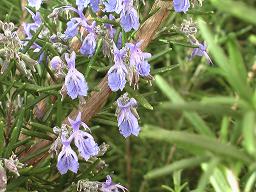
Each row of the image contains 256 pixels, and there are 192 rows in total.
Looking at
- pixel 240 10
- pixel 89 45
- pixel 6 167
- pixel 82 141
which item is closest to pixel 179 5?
pixel 89 45

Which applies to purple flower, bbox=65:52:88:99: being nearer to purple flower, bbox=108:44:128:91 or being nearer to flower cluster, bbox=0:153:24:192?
purple flower, bbox=108:44:128:91

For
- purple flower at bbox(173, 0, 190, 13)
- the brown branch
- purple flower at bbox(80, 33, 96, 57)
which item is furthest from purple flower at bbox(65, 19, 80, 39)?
purple flower at bbox(173, 0, 190, 13)

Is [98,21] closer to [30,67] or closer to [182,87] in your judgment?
[30,67]

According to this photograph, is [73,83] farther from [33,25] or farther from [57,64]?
[33,25]

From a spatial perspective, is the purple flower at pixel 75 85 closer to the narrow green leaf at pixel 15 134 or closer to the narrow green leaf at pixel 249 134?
the narrow green leaf at pixel 15 134

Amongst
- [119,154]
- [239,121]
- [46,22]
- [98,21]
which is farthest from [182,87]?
[239,121]
